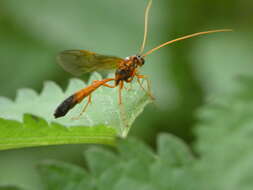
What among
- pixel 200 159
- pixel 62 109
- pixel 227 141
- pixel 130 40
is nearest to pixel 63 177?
pixel 200 159

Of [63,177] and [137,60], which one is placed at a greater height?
[137,60]

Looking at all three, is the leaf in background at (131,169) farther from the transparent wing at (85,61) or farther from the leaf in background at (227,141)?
the transparent wing at (85,61)

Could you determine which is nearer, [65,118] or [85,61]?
[65,118]

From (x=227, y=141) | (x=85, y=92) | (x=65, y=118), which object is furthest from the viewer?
(x=65, y=118)

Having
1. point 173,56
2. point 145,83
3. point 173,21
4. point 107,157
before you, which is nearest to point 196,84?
point 173,56

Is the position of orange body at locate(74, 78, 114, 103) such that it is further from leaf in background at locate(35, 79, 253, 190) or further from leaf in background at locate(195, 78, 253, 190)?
leaf in background at locate(195, 78, 253, 190)

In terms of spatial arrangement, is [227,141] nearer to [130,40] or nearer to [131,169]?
[131,169]
